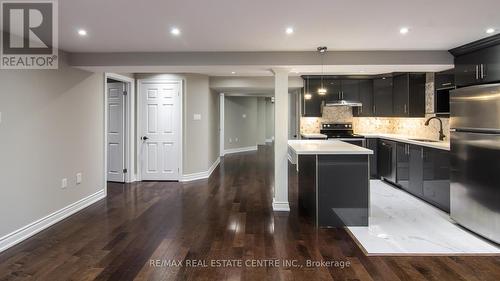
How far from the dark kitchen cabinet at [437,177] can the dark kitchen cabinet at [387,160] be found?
1.02m

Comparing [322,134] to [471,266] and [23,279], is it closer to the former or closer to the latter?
[471,266]

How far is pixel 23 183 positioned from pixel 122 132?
9.26ft

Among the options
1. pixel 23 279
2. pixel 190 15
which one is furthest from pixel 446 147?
pixel 23 279

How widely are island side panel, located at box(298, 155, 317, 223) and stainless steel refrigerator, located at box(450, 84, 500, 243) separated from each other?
168cm

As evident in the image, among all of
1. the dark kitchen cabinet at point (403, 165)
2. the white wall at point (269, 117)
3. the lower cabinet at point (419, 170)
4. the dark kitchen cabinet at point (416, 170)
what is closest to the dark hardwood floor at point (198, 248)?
the lower cabinet at point (419, 170)

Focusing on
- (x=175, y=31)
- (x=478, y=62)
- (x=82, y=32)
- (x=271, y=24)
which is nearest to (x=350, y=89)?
(x=478, y=62)

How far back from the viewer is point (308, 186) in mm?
4105

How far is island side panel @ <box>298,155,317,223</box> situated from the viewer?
379 centimetres

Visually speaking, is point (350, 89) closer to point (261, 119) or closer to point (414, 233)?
point (414, 233)

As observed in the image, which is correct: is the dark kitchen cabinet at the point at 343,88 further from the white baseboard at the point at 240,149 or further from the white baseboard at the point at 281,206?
the white baseboard at the point at 240,149

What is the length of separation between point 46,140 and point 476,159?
4975 mm

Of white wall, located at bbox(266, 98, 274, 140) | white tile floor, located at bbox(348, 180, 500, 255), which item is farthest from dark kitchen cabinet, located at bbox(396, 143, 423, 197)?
white wall, located at bbox(266, 98, 274, 140)

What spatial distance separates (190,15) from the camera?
2729 millimetres

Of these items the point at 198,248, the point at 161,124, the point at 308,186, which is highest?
the point at 161,124
